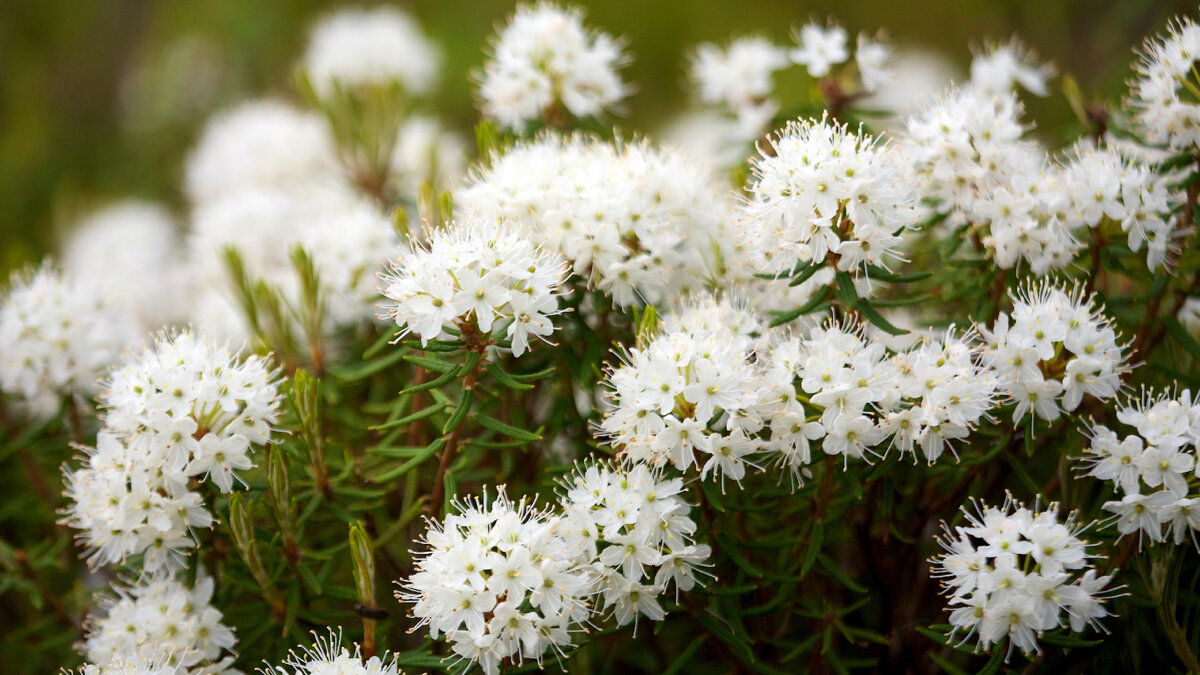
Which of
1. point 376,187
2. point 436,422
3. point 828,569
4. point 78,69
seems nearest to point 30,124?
point 78,69

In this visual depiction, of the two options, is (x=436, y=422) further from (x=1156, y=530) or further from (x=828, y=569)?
(x=1156, y=530)

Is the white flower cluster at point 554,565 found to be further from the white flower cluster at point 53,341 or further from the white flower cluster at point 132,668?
the white flower cluster at point 53,341

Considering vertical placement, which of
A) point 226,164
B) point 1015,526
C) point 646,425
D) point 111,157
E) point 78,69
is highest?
point 78,69

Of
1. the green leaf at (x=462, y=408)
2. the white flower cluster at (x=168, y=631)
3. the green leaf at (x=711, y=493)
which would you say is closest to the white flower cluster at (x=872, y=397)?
the green leaf at (x=711, y=493)

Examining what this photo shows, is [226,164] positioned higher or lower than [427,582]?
higher

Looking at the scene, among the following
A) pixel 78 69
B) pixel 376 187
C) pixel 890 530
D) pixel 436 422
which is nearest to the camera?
pixel 890 530

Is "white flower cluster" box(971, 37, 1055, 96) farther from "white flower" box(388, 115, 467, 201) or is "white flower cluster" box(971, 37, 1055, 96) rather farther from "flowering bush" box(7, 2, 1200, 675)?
"white flower" box(388, 115, 467, 201)

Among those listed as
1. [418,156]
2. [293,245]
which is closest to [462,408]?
[293,245]

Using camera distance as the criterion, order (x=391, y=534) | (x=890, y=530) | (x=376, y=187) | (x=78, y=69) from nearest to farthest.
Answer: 1. (x=890, y=530)
2. (x=391, y=534)
3. (x=376, y=187)
4. (x=78, y=69)
